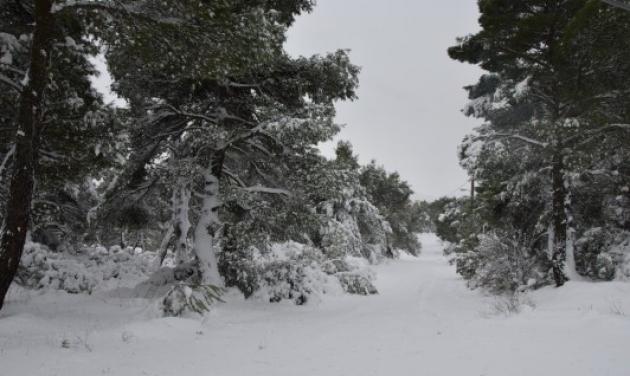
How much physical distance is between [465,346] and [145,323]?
5616mm

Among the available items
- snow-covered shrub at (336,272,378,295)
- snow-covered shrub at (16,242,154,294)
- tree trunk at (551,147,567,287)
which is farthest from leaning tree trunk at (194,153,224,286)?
tree trunk at (551,147,567,287)

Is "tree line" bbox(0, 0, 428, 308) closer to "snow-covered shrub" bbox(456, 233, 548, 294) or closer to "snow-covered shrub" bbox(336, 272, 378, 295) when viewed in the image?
"snow-covered shrub" bbox(336, 272, 378, 295)

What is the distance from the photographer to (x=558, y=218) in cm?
1236

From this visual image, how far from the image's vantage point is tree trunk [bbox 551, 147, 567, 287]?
12195 millimetres

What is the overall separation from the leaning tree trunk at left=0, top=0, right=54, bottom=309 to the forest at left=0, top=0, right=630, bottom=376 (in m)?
0.03

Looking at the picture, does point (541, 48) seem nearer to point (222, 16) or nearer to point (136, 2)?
point (222, 16)

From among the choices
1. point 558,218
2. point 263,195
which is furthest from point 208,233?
point 558,218

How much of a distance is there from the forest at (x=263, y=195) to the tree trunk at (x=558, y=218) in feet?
0.21

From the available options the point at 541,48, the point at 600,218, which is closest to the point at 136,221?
the point at 541,48

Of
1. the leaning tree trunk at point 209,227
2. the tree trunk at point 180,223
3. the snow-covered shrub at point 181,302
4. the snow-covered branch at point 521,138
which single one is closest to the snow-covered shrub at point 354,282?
the leaning tree trunk at point 209,227

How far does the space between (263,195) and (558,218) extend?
9.36 m

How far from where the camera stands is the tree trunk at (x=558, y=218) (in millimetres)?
12195

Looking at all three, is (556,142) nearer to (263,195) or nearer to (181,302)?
(263,195)

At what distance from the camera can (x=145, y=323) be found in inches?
285
